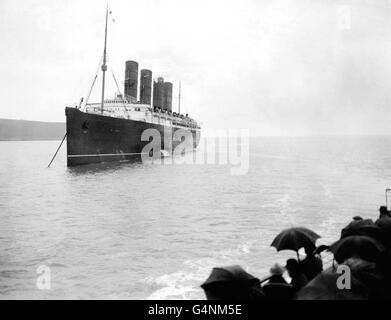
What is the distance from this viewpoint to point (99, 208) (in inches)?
647

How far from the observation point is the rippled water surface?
311 inches

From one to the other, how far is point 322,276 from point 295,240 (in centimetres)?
167

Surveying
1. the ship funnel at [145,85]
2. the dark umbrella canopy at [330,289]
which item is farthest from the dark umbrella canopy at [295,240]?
the ship funnel at [145,85]

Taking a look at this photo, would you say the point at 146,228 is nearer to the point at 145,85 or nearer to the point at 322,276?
the point at 322,276

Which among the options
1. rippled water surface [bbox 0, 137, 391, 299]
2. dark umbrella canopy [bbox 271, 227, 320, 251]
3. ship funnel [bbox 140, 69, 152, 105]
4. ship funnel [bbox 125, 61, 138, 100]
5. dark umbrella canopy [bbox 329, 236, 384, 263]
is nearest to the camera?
dark umbrella canopy [bbox 329, 236, 384, 263]

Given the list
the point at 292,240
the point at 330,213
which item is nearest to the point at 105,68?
the point at 330,213

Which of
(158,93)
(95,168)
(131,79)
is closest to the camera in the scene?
(95,168)

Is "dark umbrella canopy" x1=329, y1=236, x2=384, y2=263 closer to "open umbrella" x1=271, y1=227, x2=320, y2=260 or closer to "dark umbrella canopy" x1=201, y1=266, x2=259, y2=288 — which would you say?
"open umbrella" x1=271, y1=227, x2=320, y2=260

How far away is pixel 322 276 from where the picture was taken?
11.0ft

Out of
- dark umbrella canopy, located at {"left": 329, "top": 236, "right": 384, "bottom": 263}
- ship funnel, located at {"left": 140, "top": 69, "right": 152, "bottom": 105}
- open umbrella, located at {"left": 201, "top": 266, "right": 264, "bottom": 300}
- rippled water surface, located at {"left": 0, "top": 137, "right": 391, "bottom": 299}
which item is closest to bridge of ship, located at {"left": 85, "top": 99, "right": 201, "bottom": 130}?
ship funnel, located at {"left": 140, "top": 69, "right": 152, "bottom": 105}

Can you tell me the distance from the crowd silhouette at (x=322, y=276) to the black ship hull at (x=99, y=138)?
2879cm

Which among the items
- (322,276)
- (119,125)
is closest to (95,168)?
(119,125)

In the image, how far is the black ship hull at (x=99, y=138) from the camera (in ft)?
102
